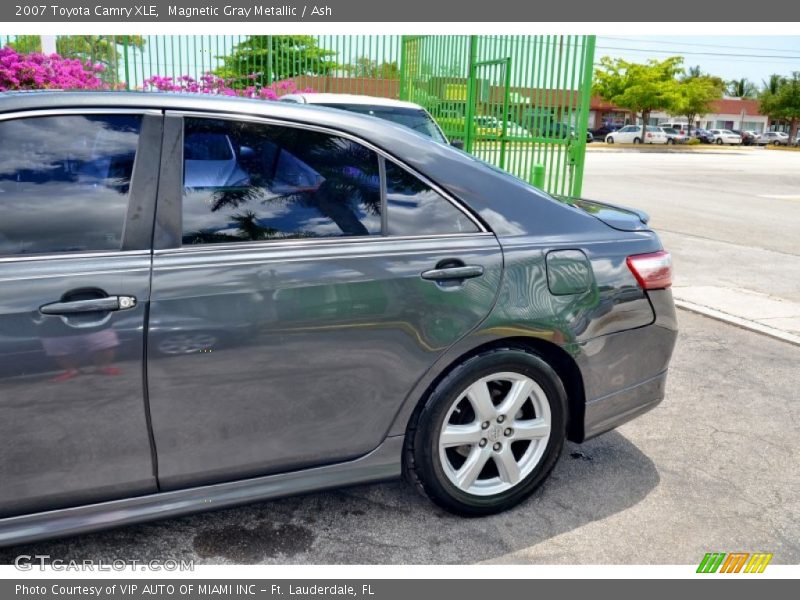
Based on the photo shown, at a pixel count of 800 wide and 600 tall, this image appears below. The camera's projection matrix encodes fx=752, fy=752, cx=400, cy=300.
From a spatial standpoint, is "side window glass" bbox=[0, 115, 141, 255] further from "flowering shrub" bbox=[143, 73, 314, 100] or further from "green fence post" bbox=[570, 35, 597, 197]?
"green fence post" bbox=[570, 35, 597, 197]

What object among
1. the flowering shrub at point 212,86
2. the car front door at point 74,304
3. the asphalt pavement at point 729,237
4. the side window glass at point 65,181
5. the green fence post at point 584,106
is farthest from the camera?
the flowering shrub at point 212,86

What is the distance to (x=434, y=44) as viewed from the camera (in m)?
11.9

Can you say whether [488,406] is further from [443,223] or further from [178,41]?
[178,41]

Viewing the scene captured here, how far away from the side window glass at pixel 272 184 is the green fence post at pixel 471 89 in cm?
855

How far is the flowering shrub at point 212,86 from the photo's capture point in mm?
10164

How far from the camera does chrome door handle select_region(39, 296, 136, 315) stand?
230 cm

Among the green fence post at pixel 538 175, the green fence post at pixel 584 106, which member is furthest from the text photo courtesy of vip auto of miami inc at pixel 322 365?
the green fence post at pixel 584 106

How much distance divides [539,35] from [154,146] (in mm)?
8621

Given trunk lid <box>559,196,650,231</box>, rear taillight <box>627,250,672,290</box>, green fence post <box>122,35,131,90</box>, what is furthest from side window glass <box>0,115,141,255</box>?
green fence post <box>122,35,131,90</box>

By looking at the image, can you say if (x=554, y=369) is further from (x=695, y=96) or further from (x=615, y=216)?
(x=695, y=96)

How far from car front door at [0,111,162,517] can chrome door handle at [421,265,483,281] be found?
100cm

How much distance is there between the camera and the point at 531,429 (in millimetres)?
3113

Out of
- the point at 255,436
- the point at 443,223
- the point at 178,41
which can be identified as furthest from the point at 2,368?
the point at 178,41

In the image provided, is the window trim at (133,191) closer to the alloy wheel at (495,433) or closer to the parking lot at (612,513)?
the parking lot at (612,513)
